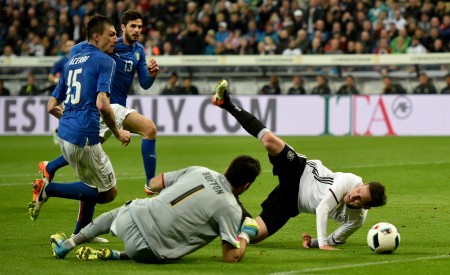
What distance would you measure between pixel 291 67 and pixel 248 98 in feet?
5.50

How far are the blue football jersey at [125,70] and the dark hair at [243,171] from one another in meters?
4.20

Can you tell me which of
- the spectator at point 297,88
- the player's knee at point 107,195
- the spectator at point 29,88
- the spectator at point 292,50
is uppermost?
the spectator at point 292,50

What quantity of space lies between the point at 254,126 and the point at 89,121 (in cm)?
160

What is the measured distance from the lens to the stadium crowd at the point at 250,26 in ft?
88.5

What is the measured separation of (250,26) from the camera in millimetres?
28984

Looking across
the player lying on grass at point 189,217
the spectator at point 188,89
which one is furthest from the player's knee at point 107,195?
the spectator at point 188,89

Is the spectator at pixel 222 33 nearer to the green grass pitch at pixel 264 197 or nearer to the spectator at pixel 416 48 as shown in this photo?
the green grass pitch at pixel 264 197

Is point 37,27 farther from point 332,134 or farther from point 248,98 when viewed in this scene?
point 332,134

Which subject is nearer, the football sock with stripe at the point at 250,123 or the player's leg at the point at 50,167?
the football sock with stripe at the point at 250,123

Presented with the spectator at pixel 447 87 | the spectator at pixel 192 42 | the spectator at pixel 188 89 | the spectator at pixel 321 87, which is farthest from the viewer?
the spectator at pixel 192 42

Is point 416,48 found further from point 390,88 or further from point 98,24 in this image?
point 98,24

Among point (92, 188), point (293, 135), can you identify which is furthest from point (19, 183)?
point (293, 135)

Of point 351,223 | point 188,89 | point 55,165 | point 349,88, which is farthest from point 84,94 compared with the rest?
point 188,89

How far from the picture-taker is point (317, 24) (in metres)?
27.7
